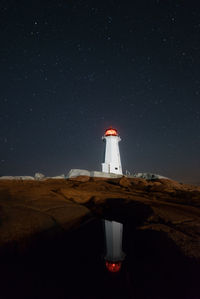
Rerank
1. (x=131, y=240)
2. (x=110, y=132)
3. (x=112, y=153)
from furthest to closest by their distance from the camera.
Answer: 1. (x=110, y=132)
2. (x=112, y=153)
3. (x=131, y=240)

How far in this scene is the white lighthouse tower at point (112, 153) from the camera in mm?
28766

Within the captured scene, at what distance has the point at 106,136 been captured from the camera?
31.4 metres

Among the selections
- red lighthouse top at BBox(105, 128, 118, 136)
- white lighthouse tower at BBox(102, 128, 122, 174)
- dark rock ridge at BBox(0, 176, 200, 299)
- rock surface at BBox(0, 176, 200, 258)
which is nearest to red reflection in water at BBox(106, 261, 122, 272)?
dark rock ridge at BBox(0, 176, 200, 299)

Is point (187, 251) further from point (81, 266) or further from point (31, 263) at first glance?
point (31, 263)

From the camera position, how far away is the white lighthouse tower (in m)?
28.8

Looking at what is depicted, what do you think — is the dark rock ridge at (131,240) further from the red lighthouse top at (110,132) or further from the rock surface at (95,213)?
the red lighthouse top at (110,132)

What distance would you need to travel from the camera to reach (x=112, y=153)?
98.3 ft

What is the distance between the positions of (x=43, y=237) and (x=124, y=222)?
2317 mm

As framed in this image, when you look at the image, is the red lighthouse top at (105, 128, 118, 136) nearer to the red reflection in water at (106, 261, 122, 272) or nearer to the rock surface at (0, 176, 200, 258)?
the rock surface at (0, 176, 200, 258)

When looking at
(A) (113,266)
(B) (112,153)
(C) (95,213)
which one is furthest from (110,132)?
(A) (113,266)

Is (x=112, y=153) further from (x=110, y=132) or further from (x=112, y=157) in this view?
(x=110, y=132)

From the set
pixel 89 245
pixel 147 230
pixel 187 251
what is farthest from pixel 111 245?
pixel 187 251

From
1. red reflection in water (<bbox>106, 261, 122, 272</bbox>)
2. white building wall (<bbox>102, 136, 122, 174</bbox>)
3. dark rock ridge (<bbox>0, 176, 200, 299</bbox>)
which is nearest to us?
dark rock ridge (<bbox>0, 176, 200, 299</bbox>)

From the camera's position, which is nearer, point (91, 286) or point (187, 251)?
point (91, 286)
